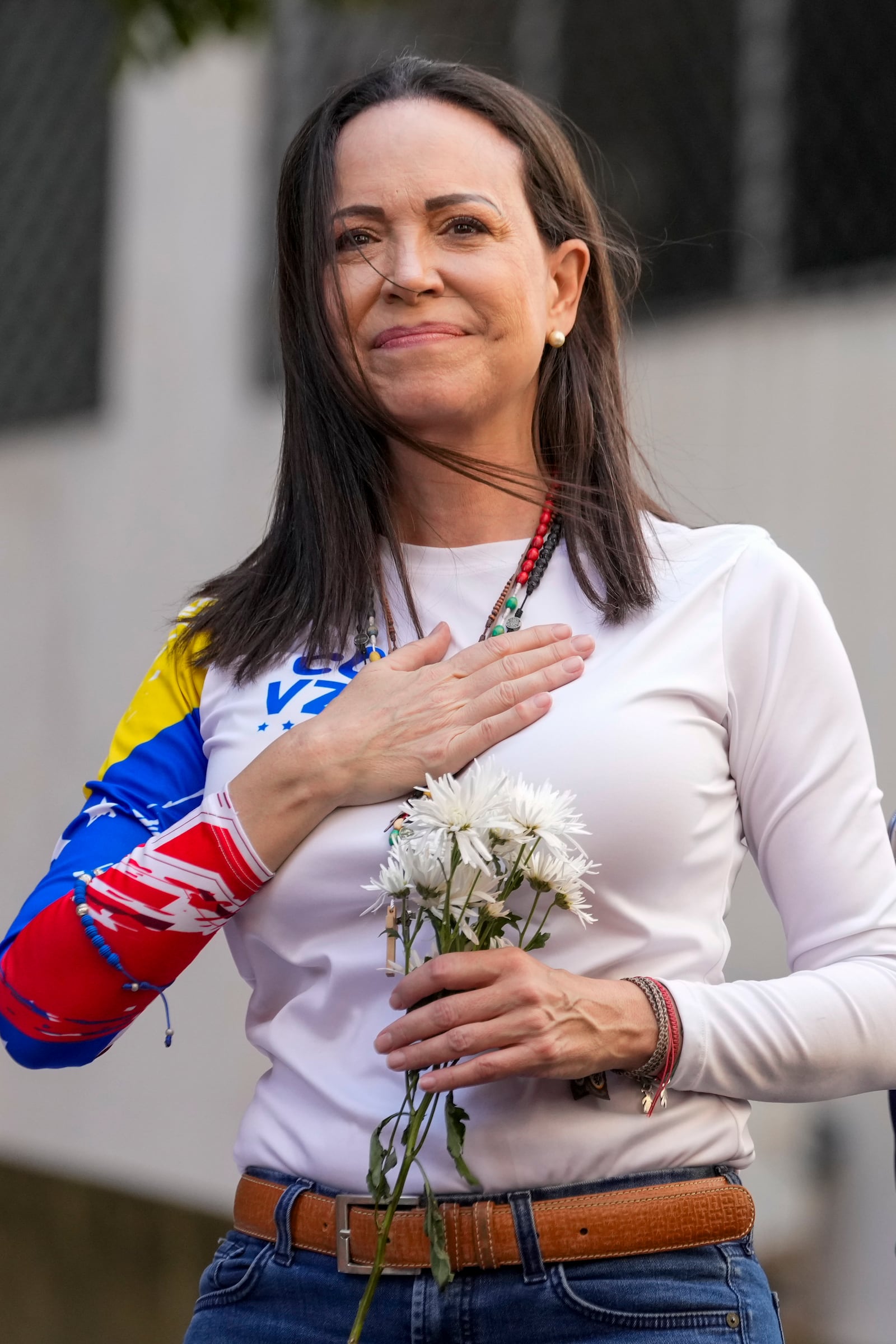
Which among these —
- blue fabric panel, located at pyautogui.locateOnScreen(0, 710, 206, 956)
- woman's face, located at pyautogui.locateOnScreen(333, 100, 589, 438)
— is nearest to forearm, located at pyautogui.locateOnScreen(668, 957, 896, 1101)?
blue fabric panel, located at pyautogui.locateOnScreen(0, 710, 206, 956)

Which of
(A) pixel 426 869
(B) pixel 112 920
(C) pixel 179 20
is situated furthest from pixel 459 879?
(C) pixel 179 20

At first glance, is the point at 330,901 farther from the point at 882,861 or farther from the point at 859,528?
the point at 859,528

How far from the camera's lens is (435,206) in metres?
1.92

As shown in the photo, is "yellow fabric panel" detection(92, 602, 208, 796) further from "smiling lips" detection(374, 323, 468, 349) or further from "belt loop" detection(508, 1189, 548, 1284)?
"belt loop" detection(508, 1189, 548, 1284)

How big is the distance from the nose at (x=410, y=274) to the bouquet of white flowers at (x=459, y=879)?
2.11 feet

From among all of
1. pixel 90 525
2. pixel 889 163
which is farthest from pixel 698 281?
pixel 90 525

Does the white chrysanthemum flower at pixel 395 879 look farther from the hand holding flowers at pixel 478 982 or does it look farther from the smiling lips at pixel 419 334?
the smiling lips at pixel 419 334

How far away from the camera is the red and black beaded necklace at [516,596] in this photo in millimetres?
1896

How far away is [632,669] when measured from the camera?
173 cm

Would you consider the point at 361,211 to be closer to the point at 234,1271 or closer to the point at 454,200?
the point at 454,200

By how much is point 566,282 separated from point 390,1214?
1222 millimetres

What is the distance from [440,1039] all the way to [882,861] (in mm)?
530

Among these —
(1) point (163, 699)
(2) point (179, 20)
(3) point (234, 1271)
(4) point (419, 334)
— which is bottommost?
(3) point (234, 1271)

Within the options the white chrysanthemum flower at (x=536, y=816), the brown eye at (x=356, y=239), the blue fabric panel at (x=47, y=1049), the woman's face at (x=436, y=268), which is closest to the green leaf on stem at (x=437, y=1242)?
the white chrysanthemum flower at (x=536, y=816)
